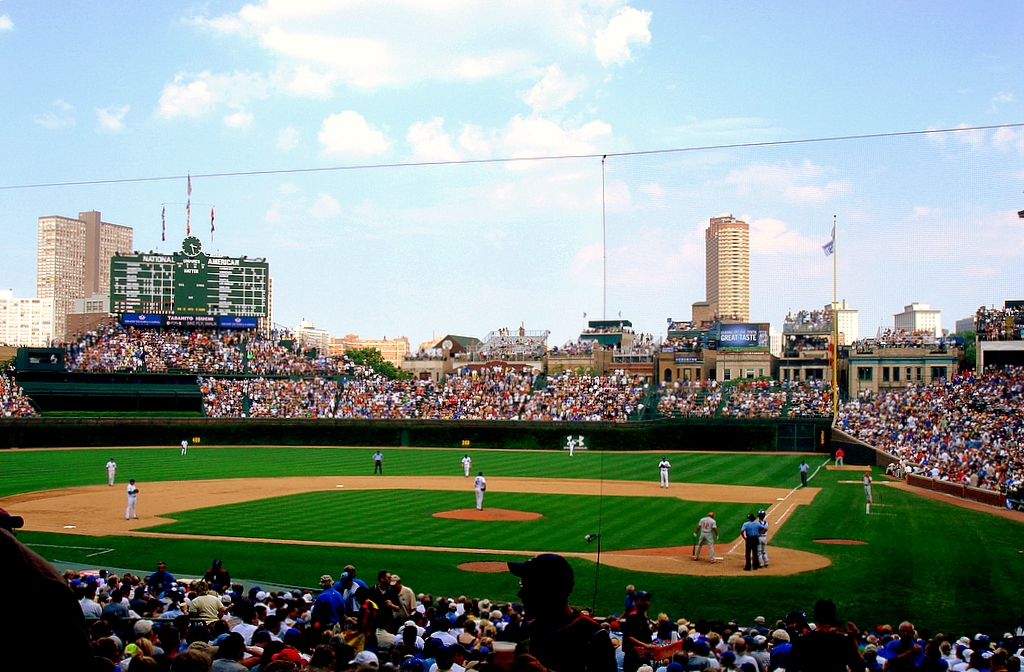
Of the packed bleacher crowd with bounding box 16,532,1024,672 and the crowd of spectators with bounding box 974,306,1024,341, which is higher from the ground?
the crowd of spectators with bounding box 974,306,1024,341

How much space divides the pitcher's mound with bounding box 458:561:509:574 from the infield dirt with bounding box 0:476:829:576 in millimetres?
1060

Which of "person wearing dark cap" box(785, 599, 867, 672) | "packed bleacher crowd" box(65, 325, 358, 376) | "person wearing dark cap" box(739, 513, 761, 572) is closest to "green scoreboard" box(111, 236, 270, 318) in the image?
"packed bleacher crowd" box(65, 325, 358, 376)

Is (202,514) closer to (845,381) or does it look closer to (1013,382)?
(1013,382)

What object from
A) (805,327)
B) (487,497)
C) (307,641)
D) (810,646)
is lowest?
(487,497)

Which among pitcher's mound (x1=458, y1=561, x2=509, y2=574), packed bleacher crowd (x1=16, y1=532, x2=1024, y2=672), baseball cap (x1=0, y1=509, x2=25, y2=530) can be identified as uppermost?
baseball cap (x1=0, y1=509, x2=25, y2=530)

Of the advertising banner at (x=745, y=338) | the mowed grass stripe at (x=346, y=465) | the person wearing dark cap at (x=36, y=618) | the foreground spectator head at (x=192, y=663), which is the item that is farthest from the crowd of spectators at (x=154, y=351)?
the person wearing dark cap at (x=36, y=618)

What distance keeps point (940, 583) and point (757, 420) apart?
110 feet

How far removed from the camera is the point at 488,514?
26562mm

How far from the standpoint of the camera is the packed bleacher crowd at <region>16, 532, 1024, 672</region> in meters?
3.58

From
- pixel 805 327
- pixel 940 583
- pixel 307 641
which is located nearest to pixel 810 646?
pixel 307 641

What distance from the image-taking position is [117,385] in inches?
2399

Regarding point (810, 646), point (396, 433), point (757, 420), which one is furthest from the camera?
point (396, 433)

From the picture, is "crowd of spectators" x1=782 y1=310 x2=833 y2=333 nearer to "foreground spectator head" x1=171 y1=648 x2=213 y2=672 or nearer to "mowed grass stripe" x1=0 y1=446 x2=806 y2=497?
"mowed grass stripe" x1=0 y1=446 x2=806 y2=497

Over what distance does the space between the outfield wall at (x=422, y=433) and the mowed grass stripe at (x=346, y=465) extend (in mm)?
2176
